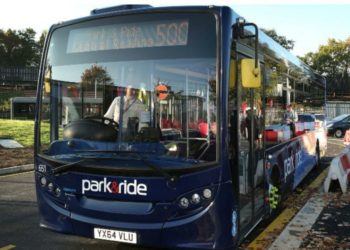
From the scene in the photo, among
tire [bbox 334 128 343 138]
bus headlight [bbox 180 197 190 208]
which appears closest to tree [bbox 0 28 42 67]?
tire [bbox 334 128 343 138]

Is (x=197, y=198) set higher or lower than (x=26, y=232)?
higher

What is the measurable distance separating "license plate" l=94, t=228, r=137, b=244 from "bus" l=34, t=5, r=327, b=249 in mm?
11

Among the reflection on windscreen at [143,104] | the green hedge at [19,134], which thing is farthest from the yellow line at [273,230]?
the green hedge at [19,134]

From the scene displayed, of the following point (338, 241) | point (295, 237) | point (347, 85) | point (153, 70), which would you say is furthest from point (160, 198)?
point (347, 85)

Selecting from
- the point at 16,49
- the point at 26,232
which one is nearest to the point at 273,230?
the point at 26,232

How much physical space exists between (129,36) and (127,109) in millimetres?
778

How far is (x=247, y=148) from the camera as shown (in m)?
5.37

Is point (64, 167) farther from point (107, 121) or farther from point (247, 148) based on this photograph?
point (247, 148)

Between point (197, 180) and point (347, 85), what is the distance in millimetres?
75639

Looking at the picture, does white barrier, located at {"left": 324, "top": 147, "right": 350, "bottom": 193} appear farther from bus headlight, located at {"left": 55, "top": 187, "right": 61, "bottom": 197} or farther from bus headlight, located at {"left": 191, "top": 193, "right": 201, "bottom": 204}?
bus headlight, located at {"left": 55, "top": 187, "right": 61, "bottom": 197}

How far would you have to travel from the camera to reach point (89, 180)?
15.7ft

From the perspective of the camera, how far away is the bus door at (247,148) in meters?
4.93

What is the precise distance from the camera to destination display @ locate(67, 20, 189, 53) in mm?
4719

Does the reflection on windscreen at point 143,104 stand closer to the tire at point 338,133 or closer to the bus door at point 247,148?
the bus door at point 247,148
